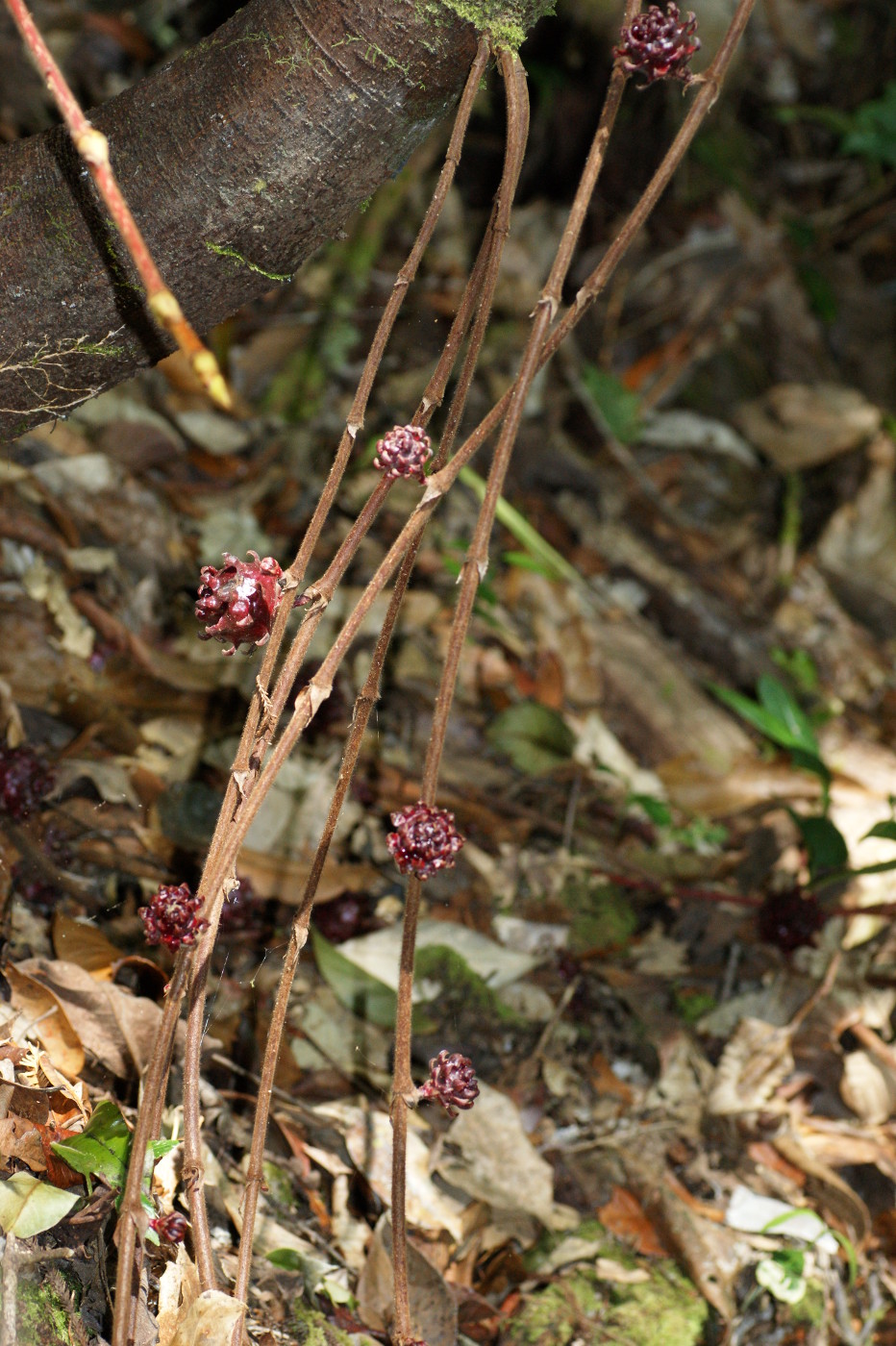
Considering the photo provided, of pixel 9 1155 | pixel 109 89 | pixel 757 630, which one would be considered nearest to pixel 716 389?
pixel 757 630

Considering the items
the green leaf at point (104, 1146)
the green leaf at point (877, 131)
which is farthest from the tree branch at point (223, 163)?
the green leaf at point (877, 131)

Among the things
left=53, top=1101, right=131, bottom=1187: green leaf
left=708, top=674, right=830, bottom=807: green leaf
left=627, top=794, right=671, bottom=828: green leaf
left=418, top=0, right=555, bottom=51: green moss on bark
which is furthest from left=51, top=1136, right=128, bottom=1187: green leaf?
left=708, top=674, right=830, bottom=807: green leaf

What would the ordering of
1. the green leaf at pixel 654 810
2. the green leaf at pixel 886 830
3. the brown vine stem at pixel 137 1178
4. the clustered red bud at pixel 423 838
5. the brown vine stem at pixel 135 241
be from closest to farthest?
the brown vine stem at pixel 135 241
the brown vine stem at pixel 137 1178
the clustered red bud at pixel 423 838
the green leaf at pixel 886 830
the green leaf at pixel 654 810

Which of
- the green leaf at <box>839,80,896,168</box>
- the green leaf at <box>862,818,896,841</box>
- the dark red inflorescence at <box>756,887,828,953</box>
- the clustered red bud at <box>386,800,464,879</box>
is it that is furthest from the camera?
the green leaf at <box>839,80,896,168</box>

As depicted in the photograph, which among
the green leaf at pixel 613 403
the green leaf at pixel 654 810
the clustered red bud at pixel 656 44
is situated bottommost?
the green leaf at pixel 654 810

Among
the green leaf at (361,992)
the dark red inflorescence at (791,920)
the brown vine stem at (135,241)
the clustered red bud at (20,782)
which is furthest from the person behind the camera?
the dark red inflorescence at (791,920)

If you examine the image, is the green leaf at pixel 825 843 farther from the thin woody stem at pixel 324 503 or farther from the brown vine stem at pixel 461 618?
the thin woody stem at pixel 324 503

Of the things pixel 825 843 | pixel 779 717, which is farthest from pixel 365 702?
pixel 779 717

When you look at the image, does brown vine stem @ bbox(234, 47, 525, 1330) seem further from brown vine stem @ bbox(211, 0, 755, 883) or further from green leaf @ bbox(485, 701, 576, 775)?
green leaf @ bbox(485, 701, 576, 775)

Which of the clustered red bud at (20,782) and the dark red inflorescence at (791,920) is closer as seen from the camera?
the clustered red bud at (20,782)
